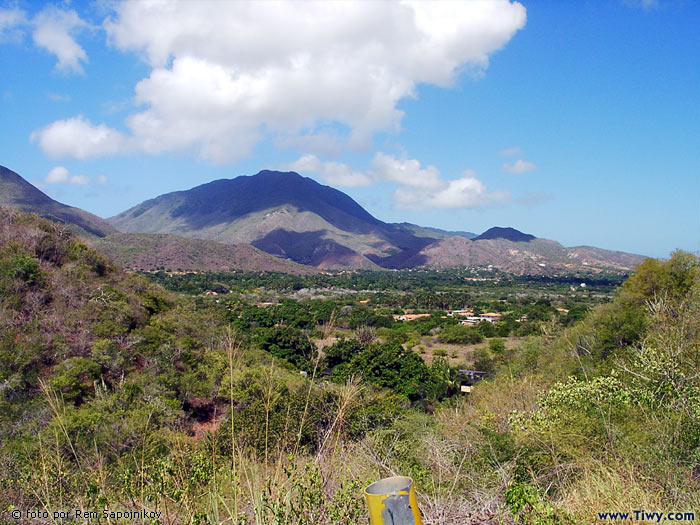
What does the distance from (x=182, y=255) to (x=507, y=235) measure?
122 metres

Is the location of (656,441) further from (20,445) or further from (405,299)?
(405,299)

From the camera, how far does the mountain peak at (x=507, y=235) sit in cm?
15962

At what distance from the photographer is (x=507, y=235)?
165 meters

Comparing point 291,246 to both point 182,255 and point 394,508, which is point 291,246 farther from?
point 394,508

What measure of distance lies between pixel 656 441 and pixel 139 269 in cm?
7720

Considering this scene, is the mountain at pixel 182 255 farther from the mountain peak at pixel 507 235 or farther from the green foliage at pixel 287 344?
the mountain peak at pixel 507 235

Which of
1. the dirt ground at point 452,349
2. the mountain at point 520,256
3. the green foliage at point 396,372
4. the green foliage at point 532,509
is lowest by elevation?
the dirt ground at point 452,349

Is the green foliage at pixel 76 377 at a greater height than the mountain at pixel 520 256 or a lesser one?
lesser

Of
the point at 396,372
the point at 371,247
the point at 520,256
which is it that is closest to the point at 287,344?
the point at 396,372

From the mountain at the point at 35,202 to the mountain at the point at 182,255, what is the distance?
7.90 meters

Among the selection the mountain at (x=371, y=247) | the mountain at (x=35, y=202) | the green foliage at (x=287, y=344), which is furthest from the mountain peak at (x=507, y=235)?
the green foliage at (x=287, y=344)

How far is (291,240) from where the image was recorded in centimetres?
15800

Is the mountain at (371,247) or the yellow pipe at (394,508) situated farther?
the mountain at (371,247)

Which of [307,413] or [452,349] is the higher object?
[307,413]
